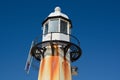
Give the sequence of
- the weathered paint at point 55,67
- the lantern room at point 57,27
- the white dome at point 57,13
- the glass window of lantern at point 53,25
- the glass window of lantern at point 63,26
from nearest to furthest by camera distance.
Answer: the weathered paint at point 55,67, the lantern room at point 57,27, the glass window of lantern at point 53,25, the glass window of lantern at point 63,26, the white dome at point 57,13

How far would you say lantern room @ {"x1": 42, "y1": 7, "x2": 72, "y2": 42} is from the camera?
84.3 ft

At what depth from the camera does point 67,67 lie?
25.2m

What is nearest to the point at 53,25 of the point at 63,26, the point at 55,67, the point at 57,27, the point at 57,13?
the point at 57,27

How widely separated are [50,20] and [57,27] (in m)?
0.95

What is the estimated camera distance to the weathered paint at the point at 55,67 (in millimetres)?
24172

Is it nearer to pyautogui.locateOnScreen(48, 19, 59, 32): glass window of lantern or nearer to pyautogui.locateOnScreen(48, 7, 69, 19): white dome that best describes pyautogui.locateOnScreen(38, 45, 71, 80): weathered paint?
pyautogui.locateOnScreen(48, 19, 59, 32): glass window of lantern

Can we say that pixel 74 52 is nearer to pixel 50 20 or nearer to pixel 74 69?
pixel 74 69

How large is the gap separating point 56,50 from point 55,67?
1.52 meters

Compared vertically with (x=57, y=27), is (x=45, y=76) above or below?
below

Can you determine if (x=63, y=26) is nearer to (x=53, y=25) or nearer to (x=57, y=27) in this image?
(x=57, y=27)

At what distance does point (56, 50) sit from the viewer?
2531 centimetres

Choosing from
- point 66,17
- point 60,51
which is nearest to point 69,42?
point 60,51

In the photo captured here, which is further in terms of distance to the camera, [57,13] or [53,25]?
[57,13]

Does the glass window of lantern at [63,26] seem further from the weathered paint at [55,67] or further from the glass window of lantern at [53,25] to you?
the weathered paint at [55,67]
